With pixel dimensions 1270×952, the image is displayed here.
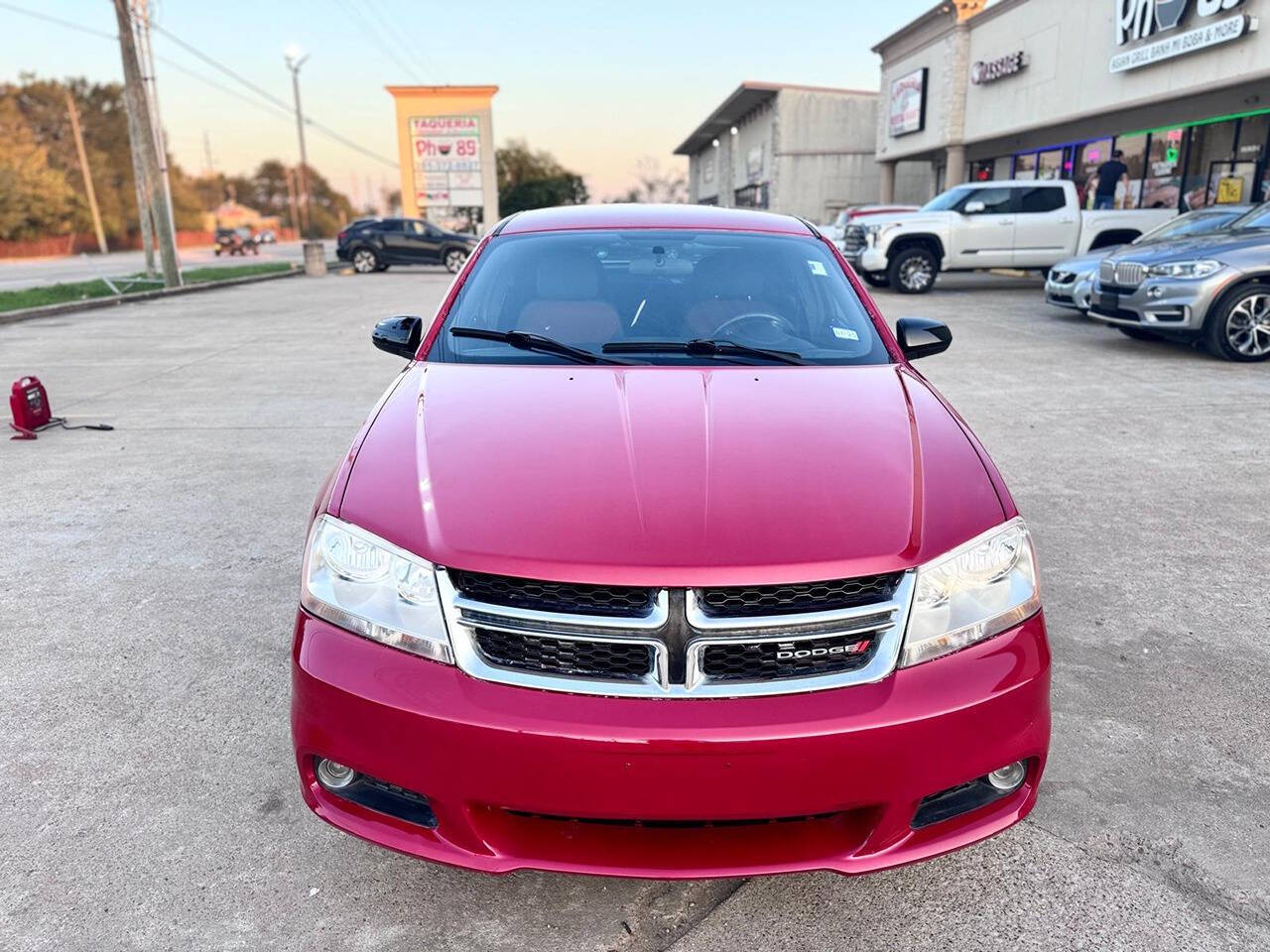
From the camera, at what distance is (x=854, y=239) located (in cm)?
1669

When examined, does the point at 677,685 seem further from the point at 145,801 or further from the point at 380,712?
the point at 145,801

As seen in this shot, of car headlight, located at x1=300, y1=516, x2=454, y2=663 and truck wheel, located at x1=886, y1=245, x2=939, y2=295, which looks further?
truck wheel, located at x1=886, y1=245, x2=939, y2=295

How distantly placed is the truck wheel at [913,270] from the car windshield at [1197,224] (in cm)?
545

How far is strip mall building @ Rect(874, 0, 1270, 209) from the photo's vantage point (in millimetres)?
15539

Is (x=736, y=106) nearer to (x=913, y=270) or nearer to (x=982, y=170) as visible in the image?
(x=982, y=170)

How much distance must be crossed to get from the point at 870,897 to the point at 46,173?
74.7 metres

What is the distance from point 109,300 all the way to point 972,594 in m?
18.0

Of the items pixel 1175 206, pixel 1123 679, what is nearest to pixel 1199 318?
pixel 1123 679

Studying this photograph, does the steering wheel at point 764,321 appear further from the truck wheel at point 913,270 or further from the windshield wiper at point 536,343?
the truck wheel at point 913,270

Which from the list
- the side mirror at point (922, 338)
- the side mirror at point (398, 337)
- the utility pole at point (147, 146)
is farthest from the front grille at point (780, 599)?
the utility pole at point (147, 146)

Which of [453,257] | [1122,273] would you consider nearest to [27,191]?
[453,257]

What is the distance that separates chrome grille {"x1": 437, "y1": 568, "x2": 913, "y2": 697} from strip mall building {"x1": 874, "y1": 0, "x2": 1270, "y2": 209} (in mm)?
16038

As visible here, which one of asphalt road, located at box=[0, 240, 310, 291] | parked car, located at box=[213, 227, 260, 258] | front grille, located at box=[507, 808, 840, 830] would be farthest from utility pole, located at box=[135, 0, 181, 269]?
parked car, located at box=[213, 227, 260, 258]

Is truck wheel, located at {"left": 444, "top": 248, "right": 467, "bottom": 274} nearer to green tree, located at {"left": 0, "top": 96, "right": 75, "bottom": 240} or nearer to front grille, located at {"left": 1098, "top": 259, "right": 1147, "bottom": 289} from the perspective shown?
front grille, located at {"left": 1098, "top": 259, "right": 1147, "bottom": 289}
